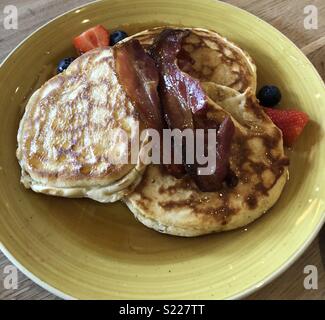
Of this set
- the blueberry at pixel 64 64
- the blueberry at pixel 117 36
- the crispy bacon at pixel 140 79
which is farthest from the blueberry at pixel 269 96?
the blueberry at pixel 64 64

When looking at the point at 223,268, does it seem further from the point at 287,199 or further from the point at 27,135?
the point at 27,135

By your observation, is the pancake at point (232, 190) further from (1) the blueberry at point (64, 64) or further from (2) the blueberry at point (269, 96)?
(1) the blueberry at point (64, 64)

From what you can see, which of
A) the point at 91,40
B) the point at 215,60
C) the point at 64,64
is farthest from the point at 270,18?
the point at 64,64

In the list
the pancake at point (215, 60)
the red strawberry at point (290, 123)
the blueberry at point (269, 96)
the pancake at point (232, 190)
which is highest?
the pancake at point (215, 60)

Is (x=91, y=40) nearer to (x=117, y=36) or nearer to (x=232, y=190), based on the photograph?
(x=117, y=36)

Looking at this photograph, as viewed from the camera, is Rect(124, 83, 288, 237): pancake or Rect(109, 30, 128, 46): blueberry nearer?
Rect(124, 83, 288, 237): pancake

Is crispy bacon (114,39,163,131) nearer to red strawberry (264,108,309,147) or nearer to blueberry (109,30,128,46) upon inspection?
blueberry (109,30,128,46)

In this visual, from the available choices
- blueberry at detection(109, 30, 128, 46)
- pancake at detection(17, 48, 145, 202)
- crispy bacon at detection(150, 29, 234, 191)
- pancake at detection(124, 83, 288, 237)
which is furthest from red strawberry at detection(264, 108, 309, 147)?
blueberry at detection(109, 30, 128, 46)
